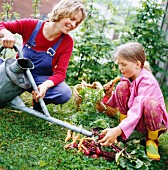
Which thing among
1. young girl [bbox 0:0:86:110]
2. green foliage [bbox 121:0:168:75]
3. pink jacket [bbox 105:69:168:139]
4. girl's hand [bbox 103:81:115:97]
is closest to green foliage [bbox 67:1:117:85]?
green foliage [bbox 121:0:168:75]

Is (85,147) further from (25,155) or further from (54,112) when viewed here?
(54,112)

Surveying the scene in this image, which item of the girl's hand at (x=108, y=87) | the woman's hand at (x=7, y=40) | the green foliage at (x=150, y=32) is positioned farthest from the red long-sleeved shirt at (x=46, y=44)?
the green foliage at (x=150, y=32)

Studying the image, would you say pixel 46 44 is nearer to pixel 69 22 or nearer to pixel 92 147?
pixel 69 22

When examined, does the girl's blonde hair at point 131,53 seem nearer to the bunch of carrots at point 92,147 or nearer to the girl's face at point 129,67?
the girl's face at point 129,67

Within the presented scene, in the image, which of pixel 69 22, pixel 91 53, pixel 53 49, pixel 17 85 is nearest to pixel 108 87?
pixel 53 49

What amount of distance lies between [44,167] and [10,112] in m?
0.98

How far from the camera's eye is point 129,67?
7.62ft

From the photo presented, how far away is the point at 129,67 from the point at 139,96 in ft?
0.89

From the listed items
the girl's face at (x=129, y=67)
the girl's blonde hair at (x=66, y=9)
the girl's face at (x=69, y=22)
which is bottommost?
the girl's face at (x=129, y=67)

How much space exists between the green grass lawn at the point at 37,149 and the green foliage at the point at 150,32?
6.82 feet

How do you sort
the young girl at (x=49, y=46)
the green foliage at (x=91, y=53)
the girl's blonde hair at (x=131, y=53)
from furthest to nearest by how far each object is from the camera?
the green foliage at (x=91, y=53) → the young girl at (x=49, y=46) → the girl's blonde hair at (x=131, y=53)

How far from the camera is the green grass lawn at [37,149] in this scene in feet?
5.98

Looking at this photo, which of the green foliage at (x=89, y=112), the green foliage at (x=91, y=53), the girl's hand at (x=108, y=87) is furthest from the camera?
the green foliage at (x=91, y=53)

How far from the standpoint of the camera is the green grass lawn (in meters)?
1.82
